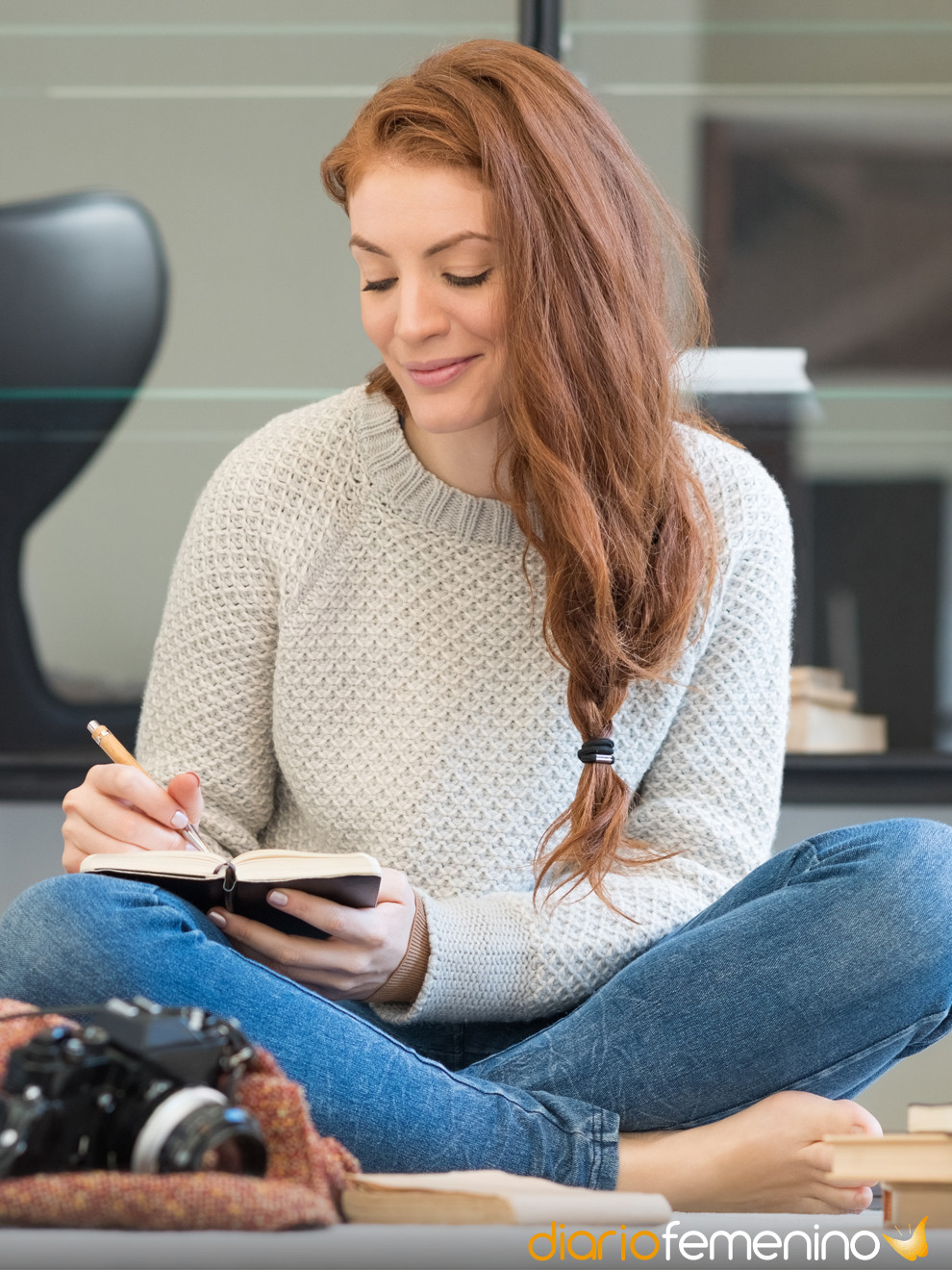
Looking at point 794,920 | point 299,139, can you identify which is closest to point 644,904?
point 794,920

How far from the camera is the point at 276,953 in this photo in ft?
3.23

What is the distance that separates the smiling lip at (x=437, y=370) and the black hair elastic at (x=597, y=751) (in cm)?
29

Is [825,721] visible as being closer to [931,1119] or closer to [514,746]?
[514,746]

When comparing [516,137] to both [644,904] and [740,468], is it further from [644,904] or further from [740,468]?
[644,904]

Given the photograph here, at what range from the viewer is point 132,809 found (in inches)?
39.6

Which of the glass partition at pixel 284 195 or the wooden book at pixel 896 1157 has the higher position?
the glass partition at pixel 284 195

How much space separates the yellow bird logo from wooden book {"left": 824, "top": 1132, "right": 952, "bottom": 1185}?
47 mm

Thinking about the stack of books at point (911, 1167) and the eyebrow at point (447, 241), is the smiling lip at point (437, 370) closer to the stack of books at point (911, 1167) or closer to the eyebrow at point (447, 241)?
the eyebrow at point (447, 241)

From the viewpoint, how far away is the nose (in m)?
1.05

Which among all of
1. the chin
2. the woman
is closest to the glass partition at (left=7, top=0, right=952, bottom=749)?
the woman

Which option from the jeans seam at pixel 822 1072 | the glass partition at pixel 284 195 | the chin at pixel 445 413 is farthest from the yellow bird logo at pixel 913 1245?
the glass partition at pixel 284 195

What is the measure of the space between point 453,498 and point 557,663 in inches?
6.2

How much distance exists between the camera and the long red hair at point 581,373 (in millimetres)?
1060

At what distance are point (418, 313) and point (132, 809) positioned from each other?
15.7 inches
